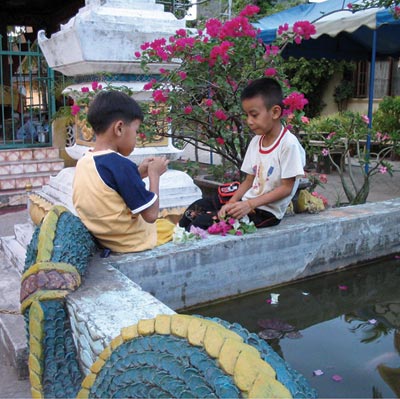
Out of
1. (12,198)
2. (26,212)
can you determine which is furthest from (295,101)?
(12,198)

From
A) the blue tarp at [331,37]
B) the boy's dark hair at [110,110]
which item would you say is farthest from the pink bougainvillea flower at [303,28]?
the blue tarp at [331,37]

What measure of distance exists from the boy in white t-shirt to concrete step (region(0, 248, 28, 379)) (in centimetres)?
131

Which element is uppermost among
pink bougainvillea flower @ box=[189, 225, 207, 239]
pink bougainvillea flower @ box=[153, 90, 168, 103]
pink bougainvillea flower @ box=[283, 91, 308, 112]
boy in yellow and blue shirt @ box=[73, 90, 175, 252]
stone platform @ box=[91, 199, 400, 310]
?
pink bougainvillea flower @ box=[153, 90, 168, 103]

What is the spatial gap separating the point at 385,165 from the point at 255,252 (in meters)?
2.95

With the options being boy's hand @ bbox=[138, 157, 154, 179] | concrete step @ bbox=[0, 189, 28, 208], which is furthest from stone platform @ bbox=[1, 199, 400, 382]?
concrete step @ bbox=[0, 189, 28, 208]

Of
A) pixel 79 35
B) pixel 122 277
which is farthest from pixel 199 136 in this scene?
pixel 122 277

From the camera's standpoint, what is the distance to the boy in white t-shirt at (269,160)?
3.00m

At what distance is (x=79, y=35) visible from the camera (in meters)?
3.39

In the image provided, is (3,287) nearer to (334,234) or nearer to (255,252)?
(255,252)

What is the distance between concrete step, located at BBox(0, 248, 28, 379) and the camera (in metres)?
2.36

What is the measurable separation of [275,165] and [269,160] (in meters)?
0.06

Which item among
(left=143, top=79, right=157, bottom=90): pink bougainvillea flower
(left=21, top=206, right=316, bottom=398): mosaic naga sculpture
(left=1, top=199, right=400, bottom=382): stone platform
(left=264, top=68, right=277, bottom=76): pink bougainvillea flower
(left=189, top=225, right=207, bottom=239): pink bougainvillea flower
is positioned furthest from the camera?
(left=264, top=68, right=277, bottom=76): pink bougainvillea flower

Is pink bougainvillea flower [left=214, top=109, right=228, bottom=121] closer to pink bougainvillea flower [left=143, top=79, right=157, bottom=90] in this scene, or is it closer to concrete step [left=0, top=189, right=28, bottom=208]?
pink bougainvillea flower [left=143, top=79, right=157, bottom=90]

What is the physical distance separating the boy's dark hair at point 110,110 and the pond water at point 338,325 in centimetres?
120
